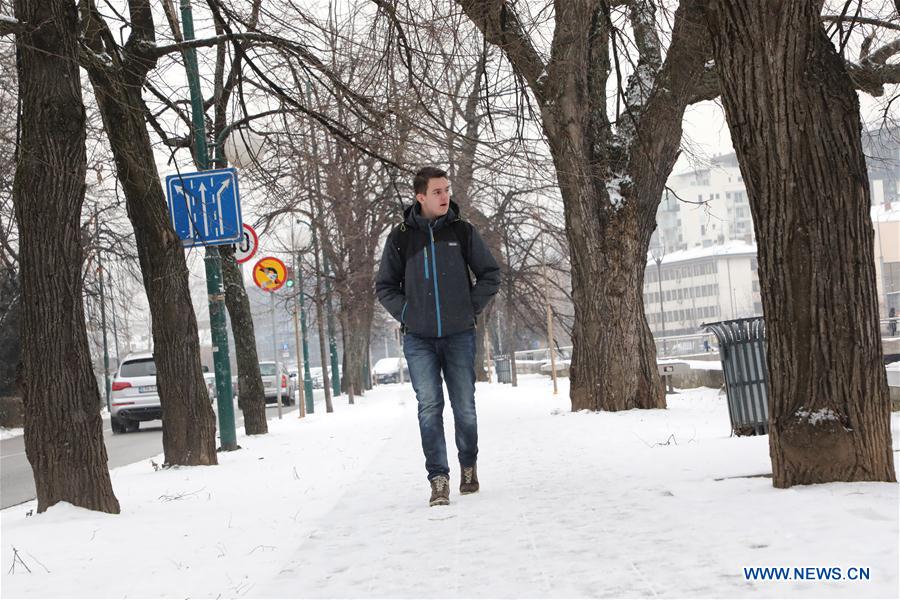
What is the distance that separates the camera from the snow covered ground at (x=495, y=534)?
14.0 feet

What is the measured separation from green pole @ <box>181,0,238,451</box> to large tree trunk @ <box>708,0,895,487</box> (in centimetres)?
839

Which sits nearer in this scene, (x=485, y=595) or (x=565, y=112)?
(x=485, y=595)

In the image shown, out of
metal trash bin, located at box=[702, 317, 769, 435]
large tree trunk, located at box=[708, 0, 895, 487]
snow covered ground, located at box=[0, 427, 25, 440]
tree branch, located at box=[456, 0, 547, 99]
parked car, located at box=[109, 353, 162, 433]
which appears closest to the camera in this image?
large tree trunk, located at box=[708, 0, 895, 487]

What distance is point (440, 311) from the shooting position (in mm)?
6734

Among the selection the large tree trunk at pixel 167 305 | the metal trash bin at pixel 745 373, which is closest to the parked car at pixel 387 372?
the large tree trunk at pixel 167 305

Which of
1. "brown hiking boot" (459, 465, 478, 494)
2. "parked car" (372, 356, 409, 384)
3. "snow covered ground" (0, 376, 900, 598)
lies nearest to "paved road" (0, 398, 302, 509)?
"snow covered ground" (0, 376, 900, 598)

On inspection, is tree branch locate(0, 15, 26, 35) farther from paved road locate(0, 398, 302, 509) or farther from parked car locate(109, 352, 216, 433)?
parked car locate(109, 352, 216, 433)

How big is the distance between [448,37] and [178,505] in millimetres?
4263

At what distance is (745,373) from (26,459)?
12930mm

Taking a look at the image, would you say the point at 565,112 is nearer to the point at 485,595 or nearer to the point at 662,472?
the point at 662,472

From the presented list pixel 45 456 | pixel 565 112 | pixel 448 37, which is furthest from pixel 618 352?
pixel 45 456

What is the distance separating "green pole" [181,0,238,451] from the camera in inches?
526

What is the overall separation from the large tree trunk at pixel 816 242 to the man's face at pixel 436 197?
1967mm

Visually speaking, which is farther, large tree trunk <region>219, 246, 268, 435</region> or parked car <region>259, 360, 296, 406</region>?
parked car <region>259, 360, 296, 406</region>
